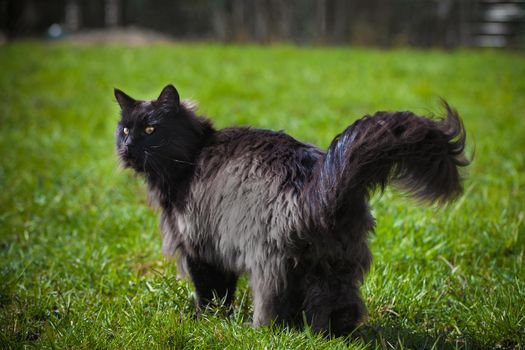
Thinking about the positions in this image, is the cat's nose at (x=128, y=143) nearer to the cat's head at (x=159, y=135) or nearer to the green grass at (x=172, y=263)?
the cat's head at (x=159, y=135)

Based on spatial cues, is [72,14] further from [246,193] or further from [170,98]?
[246,193]

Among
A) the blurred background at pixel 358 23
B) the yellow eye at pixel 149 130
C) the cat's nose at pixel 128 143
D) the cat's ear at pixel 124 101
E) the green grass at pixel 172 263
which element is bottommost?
the green grass at pixel 172 263

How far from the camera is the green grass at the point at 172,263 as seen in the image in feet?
8.78

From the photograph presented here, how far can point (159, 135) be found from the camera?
9.55 ft

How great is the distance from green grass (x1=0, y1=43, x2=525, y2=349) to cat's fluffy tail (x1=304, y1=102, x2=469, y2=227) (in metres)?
0.68

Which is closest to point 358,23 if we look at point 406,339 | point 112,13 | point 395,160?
point 112,13

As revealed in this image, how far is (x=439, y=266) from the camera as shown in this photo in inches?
136

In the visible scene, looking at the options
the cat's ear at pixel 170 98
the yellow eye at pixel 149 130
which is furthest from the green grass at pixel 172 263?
the cat's ear at pixel 170 98

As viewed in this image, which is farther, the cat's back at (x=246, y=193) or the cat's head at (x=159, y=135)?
the cat's head at (x=159, y=135)

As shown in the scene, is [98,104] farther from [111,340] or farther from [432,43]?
[432,43]

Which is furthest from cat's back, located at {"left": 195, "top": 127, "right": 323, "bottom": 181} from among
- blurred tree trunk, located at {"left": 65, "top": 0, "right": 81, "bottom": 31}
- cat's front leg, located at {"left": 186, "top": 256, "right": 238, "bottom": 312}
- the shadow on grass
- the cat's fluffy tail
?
blurred tree trunk, located at {"left": 65, "top": 0, "right": 81, "bottom": 31}

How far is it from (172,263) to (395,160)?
5.76 feet

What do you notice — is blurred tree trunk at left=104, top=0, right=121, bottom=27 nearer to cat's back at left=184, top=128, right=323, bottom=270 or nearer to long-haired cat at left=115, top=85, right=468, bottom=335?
long-haired cat at left=115, top=85, right=468, bottom=335

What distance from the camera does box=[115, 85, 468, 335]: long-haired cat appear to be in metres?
2.23
